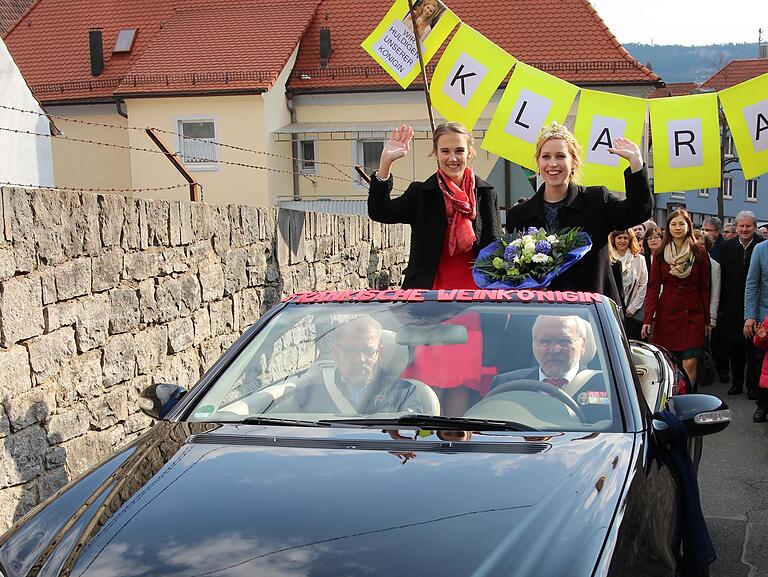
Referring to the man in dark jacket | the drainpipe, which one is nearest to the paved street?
the man in dark jacket

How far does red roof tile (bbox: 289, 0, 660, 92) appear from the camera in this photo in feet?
91.7

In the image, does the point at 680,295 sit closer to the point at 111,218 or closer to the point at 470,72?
the point at 470,72

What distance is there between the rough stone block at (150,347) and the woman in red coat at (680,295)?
186 inches

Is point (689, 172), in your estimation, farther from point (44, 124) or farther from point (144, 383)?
point (44, 124)

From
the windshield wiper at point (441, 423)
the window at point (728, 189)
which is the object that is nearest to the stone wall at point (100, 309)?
the windshield wiper at point (441, 423)

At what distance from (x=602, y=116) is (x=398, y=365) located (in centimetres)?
653

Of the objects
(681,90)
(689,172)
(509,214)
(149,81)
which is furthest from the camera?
(681,90)

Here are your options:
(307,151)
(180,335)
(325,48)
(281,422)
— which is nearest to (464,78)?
(180,335)

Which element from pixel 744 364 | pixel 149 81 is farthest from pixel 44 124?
pixel 744 364

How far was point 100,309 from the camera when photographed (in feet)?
18.5

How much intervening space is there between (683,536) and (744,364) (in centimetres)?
734

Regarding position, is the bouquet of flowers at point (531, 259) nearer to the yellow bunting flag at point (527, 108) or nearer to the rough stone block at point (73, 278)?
the rough stone block at point (73, 278)

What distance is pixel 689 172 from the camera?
9.66 metres

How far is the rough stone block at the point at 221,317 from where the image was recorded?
287 inches
